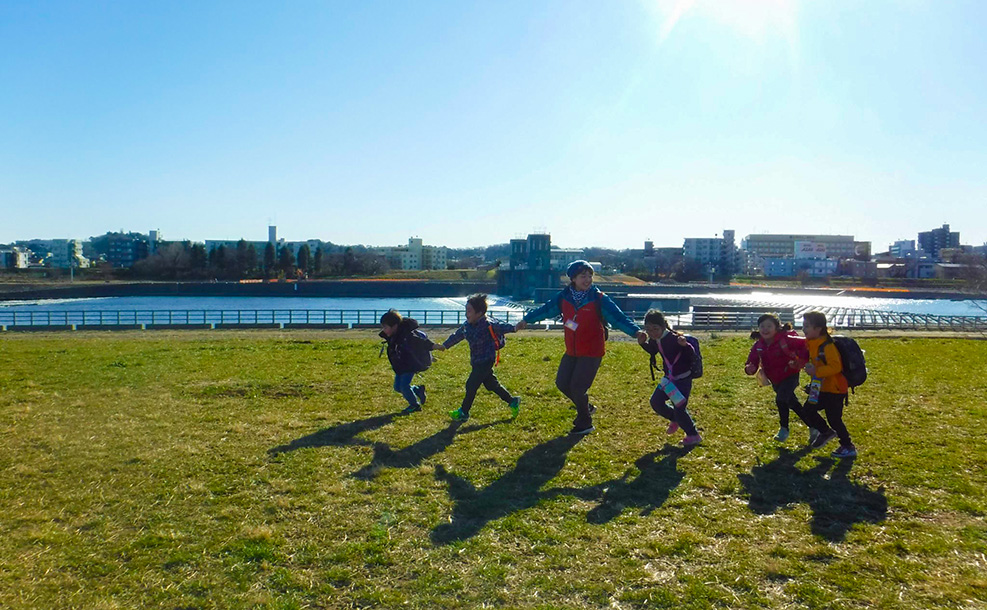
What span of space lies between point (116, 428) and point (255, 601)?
16.6ft

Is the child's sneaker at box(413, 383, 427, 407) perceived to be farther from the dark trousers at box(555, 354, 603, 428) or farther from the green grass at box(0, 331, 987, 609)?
the dark trousers at box(555, 354, 603, 428)

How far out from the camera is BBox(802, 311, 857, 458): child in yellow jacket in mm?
6480

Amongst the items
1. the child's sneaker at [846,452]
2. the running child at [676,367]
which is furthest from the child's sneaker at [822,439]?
the running child at [676,367]

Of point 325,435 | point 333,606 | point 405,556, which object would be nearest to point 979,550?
point 405,556

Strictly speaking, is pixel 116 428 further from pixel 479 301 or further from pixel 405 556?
pixel 405 556

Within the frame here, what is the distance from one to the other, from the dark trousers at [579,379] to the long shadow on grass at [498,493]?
72 cm

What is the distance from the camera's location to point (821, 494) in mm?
5414

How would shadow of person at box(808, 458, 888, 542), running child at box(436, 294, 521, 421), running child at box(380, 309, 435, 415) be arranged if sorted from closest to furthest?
shadow of person at box(808, 458, 888, 542)
running child at box(436, 294, 521, 421)
running child at box(380, 309, 435, 415)

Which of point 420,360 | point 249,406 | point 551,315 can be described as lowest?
point 249,406

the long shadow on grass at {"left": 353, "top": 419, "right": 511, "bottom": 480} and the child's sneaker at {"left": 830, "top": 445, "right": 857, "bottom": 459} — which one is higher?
the child's sneaker at {"left": 830, "top": 445, "right": 857, "bottom": 459}

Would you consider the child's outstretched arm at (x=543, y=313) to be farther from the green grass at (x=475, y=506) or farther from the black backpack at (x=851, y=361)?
the black backpack at (x=851, y=361)

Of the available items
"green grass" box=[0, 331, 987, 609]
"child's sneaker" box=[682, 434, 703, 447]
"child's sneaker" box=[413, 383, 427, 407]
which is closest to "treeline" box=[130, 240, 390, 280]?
"child's sneaker" box=[413, 383, 427, 407]

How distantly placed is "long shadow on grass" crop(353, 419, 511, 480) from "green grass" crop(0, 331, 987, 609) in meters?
0.05

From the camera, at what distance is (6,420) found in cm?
811
